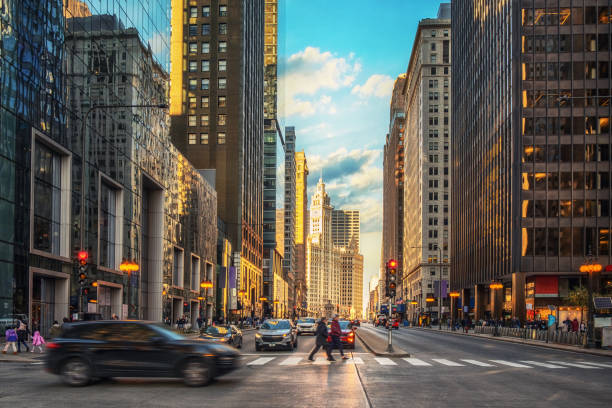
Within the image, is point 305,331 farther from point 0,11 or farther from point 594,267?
point 0,11

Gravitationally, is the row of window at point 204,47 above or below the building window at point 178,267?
above

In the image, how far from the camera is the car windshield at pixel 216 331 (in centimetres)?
3158

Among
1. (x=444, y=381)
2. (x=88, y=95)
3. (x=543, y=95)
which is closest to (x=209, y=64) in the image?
(x=543, y=95)

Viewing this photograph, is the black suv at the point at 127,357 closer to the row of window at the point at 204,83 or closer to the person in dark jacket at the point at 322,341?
the person in dark jacket at the point at 322,341

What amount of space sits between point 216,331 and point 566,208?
50509 mm

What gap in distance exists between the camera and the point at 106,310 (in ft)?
168

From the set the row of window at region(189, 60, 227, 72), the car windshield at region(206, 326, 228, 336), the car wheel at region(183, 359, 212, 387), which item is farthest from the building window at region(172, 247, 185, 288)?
the car wheel at region(183, 359, 212, 387)

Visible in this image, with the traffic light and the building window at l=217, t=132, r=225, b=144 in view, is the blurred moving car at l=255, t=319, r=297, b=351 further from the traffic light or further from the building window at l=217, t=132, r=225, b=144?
the building window at l=217, t=132, r=225, b=144

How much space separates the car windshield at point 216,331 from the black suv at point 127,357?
1560 centimetres

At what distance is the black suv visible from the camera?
52.1 feet

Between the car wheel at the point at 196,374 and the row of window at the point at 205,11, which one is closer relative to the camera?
the car wheel at the point at 196,374

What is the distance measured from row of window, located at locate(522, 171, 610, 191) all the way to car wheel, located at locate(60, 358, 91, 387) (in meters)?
62.9

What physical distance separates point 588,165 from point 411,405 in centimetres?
6461

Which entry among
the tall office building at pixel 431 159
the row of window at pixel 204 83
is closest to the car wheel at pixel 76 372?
the row of window at pixel 204 83
